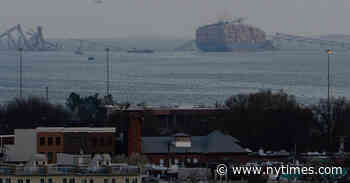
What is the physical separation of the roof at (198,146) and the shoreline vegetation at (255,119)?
2.20 metres

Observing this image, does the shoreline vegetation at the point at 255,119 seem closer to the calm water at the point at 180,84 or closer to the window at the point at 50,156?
the window at the point at 50,156

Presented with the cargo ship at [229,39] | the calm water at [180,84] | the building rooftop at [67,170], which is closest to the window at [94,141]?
the building rooftop at [67,170]

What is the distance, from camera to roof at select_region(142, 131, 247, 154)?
19.0 metres

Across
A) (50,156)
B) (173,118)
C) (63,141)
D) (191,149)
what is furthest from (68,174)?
(173,118)

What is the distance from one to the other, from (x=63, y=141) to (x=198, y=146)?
6.27ft

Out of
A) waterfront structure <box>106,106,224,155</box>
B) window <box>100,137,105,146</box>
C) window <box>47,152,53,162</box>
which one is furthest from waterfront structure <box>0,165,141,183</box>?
waterfront structure <box>106,106,224,155</box>

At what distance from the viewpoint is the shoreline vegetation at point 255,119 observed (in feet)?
73.6

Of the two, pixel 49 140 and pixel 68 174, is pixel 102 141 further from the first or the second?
pixel 68 174

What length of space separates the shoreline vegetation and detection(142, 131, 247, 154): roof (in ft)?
7.22

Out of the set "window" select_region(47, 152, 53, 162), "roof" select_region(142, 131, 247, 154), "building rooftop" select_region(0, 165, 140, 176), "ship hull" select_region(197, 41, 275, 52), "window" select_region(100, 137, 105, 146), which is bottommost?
"window" select_region(47, 152, 53, 162)

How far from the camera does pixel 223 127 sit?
24047mm

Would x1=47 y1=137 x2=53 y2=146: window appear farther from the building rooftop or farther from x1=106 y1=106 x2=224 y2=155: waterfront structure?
the building rooftop

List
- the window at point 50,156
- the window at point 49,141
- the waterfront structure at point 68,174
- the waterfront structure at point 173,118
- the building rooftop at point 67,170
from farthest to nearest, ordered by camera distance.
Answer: the waterfront structure at point 173,118 < the window at point 49,141 < the window at point 50,156 < the building rooftop at point 67,170 < the waterfront structure at point 68,174

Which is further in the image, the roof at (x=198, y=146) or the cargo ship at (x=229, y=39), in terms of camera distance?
the cargo ship at (x=229, y=39)
